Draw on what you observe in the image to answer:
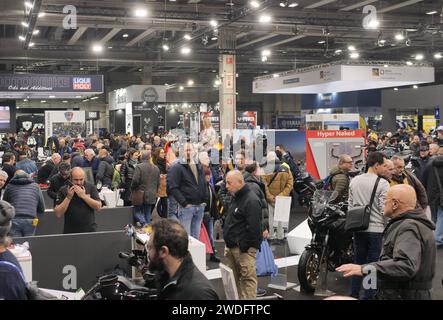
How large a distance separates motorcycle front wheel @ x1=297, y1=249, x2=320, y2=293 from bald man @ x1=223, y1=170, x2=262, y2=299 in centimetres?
123

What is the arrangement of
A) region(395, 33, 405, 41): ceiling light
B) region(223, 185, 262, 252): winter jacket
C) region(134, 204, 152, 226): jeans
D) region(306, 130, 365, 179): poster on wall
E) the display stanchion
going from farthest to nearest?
1. region(395, 33, 405, 41): ceiling light
2. region(306, 130, 365, 179): poster on wall
3. region(134, 204, 152, 226): jeans
4. the display stanchion
5. region(223, 185, 262, 252): winter jacket

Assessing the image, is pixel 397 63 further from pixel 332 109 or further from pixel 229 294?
pixel 229 294

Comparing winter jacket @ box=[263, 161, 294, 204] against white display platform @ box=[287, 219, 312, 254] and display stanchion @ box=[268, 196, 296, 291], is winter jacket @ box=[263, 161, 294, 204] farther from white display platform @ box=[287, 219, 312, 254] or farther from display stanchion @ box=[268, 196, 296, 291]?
display stanchion @ box=[268, 196, 296, 291]

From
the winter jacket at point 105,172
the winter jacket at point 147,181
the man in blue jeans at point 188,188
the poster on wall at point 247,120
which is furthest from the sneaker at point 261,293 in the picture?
the poster on wall at point 247,120

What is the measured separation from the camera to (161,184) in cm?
911

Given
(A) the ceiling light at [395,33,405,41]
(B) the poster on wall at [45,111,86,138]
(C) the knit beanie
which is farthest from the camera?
(B) the poster on wall at [45,111,86,138]

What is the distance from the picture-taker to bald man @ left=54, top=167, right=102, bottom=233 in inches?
242

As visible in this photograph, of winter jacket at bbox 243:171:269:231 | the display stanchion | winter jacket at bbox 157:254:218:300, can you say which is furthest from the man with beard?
the display stanchion

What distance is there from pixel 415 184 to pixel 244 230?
239 cm

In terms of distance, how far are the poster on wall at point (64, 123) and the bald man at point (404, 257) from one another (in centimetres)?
1796

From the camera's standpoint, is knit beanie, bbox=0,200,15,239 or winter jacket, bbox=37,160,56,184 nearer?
knit beanie, bbox=0,200,15,239

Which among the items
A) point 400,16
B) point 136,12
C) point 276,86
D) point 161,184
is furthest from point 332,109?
point 161,184
